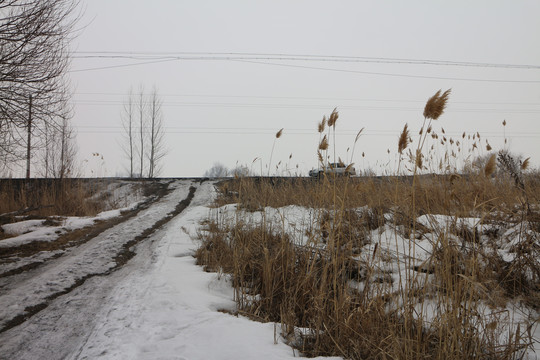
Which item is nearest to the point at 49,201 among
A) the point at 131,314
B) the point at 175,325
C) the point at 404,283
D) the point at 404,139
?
the point at 131,314

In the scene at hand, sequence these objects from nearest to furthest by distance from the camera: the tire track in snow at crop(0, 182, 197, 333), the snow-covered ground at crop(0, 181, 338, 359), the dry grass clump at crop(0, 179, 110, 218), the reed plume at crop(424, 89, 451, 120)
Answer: the reed plume at crop(424, 89, 451, 120)
the snow-covered ground at crop(0, 181, 338, 359)
the tire track in snow at crop(0, 182, 197, 333)
the dry grass clump at crop(0, 179, 110, 218)

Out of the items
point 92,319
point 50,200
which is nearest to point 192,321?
point 92,319

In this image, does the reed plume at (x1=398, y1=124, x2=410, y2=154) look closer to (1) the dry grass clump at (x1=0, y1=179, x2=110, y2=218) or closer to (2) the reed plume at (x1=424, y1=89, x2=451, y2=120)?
(2) the reed plume at (x1=424, y1=89, x2=451, y2=120)

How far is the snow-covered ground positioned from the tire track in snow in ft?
0.04

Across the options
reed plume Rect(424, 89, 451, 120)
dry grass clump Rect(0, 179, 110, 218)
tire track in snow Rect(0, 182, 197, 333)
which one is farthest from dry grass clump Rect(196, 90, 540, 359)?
dry grass clump Rect(0, 179, 110, 218)

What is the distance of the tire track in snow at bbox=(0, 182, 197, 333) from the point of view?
2.63 m

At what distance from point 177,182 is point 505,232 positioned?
40.8 ft

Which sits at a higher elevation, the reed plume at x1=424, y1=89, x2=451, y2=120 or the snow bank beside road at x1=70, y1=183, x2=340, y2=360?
the reed plume at x1=424, y1=89, x2=451, y2=120

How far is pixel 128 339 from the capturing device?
1933mm

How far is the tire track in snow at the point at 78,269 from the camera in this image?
263cm

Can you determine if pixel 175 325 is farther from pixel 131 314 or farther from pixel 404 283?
pixel 404 283

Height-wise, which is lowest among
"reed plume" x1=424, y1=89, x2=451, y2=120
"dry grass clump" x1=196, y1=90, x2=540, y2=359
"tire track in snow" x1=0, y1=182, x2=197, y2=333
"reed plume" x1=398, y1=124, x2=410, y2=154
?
"tire track in snow" x1=0, y1=182, x2=197, y2=333

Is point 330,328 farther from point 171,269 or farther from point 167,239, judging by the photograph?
point 167,239

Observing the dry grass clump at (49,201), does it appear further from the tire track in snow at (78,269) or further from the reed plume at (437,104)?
the reed plume at (437,104)
